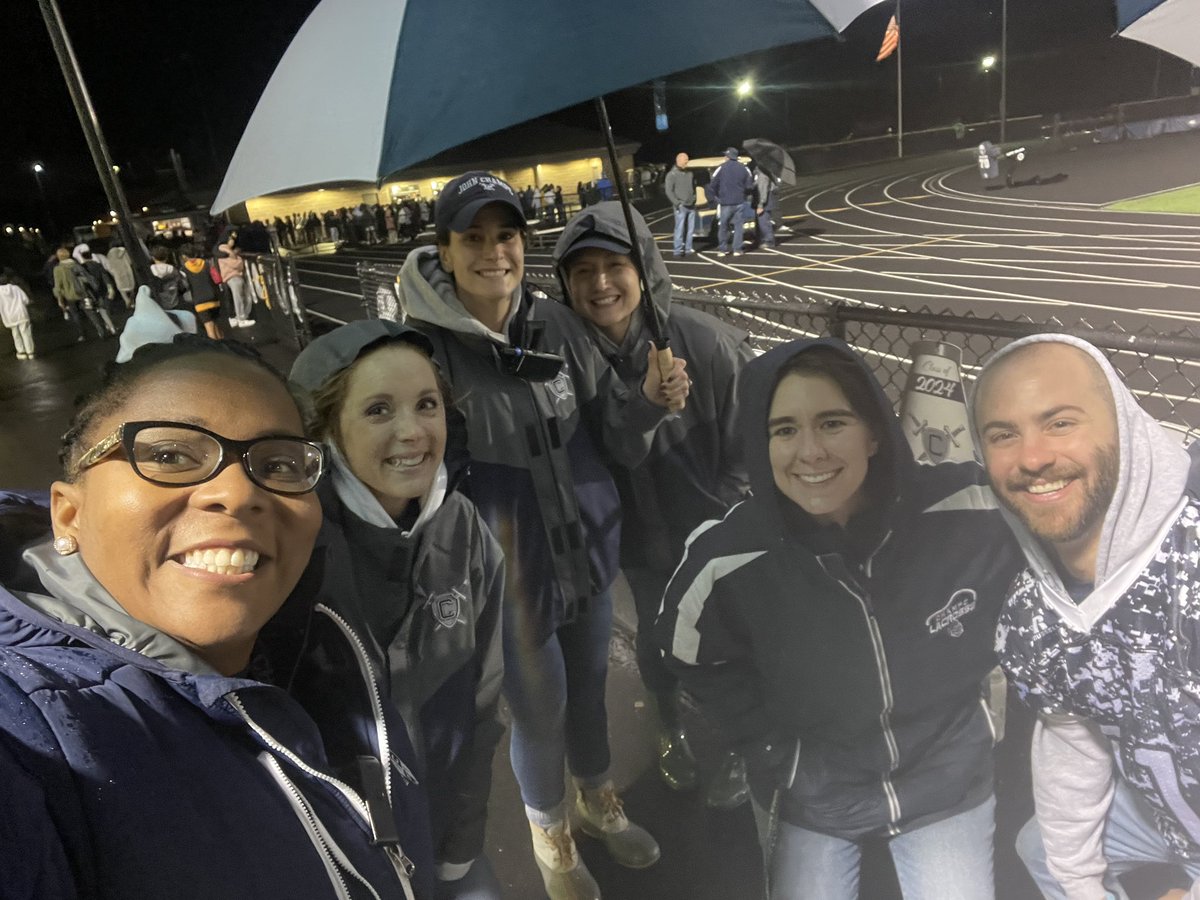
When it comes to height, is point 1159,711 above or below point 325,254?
below

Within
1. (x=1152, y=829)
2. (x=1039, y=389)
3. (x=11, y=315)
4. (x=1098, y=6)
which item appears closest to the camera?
(x=1039, y=389)

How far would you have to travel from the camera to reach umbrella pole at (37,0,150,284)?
1308 mm

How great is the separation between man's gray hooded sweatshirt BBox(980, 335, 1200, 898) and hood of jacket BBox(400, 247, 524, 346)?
3.80 ft

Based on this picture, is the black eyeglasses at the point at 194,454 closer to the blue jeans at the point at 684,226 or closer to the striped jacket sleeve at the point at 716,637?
the striped jacket sleeve at the point at 716,637

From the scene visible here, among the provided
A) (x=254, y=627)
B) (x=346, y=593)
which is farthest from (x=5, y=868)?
(x=346, y=593)

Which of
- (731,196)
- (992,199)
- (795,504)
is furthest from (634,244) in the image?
(992,199)

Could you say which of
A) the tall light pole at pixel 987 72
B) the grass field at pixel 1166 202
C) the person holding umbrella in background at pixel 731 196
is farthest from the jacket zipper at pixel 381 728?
the person holding umbrella in background at pixel 731 196

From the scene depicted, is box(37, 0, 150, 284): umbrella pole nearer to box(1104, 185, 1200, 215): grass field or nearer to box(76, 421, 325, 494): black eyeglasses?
box(76, 421, 325, 494): black eyeglasses

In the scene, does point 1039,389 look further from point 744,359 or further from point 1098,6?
point 1098,6

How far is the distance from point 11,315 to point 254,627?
43.8 ft

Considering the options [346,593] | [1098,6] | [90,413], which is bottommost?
[346,593]

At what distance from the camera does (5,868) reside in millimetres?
678

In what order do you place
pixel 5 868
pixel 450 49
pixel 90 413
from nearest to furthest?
1. pixel 5 868
2. pixel 90 413
3. pixel 450 49

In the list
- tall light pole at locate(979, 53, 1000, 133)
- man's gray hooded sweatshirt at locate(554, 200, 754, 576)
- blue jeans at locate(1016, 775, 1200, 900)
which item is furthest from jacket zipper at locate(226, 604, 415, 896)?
tall light pole at locate(979, 53, 1000, 133)
